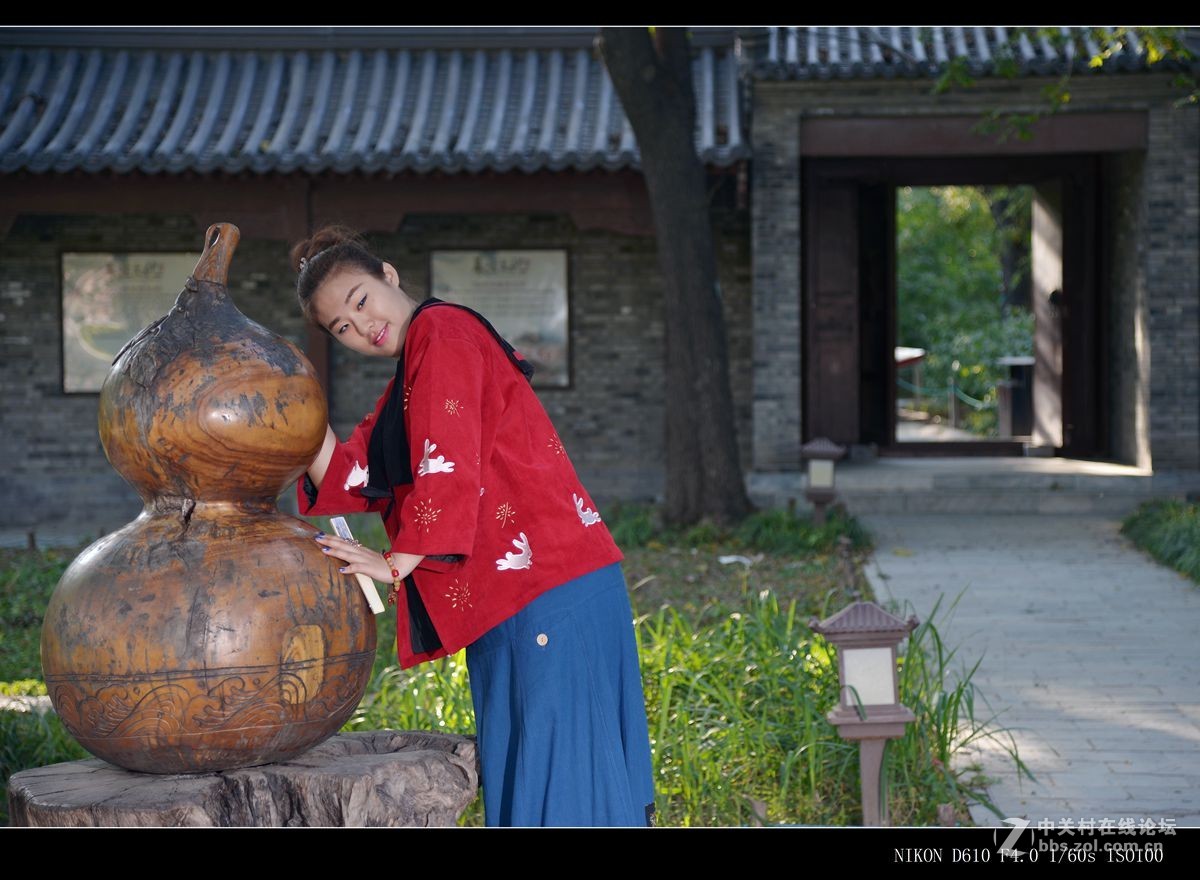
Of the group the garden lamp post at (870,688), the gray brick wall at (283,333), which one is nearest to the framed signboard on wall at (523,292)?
the gray brick wall at (283,333)

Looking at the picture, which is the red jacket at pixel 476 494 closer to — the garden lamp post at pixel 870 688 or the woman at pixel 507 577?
the woman at pixel 507 577

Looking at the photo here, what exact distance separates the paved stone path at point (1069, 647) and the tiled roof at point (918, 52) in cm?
337

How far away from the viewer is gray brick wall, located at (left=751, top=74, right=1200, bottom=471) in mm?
10766

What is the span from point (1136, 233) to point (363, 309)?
979 cm

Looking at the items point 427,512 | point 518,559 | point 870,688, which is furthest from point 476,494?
point 870,688

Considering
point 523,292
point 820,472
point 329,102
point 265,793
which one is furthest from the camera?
point 523,292

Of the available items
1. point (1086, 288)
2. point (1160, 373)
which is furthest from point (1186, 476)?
point (1086, 288)

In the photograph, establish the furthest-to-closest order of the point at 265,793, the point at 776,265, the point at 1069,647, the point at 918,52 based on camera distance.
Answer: the point at 776,265, the point at 918,52, the point at 1069,647, the point at 265,793

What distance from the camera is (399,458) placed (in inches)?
108

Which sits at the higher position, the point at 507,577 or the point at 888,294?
the point at 888,294

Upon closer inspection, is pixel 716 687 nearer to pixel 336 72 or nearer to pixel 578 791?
pixel 578 791

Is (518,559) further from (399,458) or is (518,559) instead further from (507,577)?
(399,458)

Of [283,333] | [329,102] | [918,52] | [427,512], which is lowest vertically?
[427,512]

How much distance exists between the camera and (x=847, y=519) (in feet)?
31.6
